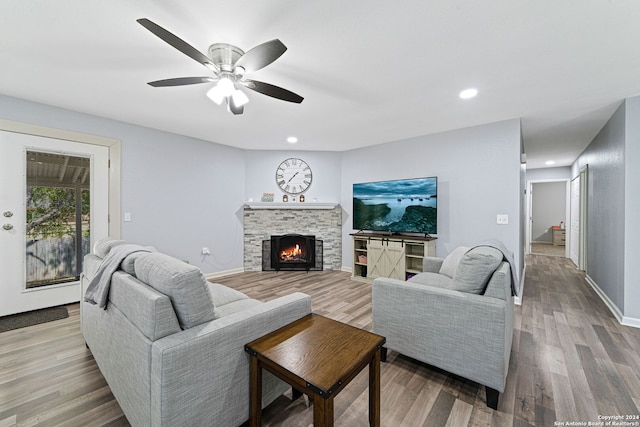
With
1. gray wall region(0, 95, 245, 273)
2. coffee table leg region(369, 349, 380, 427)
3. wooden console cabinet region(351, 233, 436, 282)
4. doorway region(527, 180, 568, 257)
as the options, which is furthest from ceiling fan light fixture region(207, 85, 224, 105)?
doorway region(527, 180, 568, 257)

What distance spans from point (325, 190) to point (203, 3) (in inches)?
149

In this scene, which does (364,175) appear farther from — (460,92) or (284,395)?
(284,395)

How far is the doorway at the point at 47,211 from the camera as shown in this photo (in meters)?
2.80

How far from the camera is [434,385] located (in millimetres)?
1775

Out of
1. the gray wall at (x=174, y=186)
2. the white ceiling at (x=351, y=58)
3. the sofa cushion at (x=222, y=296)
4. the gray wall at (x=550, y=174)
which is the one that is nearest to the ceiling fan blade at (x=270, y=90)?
the white ceiling at (x=351, y=58)

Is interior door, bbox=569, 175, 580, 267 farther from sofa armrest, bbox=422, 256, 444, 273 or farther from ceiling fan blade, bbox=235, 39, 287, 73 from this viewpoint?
ceiling fan blade, bbox=235, 39, 287, 73

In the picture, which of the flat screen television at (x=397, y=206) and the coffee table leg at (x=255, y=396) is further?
the flat screen television at (x=397, y=206)

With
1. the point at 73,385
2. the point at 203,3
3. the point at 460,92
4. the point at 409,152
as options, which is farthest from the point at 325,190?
the point at 73,385

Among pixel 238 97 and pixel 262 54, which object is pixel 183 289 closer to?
pixel 262 54

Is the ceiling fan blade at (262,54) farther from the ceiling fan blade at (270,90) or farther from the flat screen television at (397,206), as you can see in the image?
the flat screen television at (397,206)

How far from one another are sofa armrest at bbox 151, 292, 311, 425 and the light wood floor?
391 millimetres

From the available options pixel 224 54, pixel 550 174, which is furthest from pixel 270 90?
pixel 550 174

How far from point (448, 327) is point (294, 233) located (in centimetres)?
356

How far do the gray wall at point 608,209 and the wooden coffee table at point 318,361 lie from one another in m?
3.28
